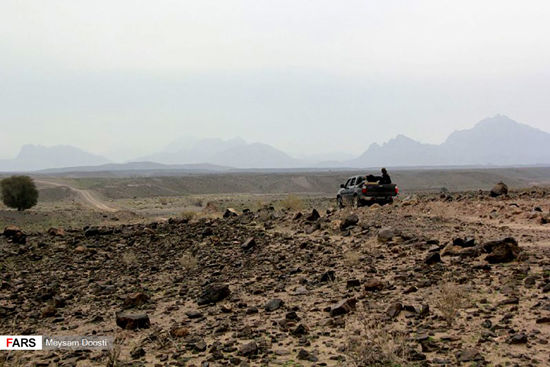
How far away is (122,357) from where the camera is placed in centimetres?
721

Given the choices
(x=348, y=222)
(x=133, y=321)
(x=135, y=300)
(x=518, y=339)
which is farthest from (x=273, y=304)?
(x=348, y=222)

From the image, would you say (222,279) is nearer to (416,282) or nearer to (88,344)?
(88,344)

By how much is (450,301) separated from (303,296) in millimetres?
2929

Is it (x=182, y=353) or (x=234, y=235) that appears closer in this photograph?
(x=182, y=353)

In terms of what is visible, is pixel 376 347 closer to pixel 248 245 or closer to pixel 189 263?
pixel 189 263

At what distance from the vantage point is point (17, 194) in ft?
160

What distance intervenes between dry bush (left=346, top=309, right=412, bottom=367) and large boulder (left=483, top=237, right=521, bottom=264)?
11.7 ft

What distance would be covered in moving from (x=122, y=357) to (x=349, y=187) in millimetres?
19018

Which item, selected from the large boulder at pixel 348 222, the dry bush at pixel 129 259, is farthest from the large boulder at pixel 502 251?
the dry bush at pixel 129 259

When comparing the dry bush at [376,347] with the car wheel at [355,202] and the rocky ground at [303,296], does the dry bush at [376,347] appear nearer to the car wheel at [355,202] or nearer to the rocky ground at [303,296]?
the rocky ground at [303,296]

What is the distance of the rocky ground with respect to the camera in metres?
6.54

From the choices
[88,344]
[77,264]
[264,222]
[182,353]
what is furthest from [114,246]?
[182,353]

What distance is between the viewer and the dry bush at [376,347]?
5.97m

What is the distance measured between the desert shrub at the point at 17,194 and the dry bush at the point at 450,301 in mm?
49868
